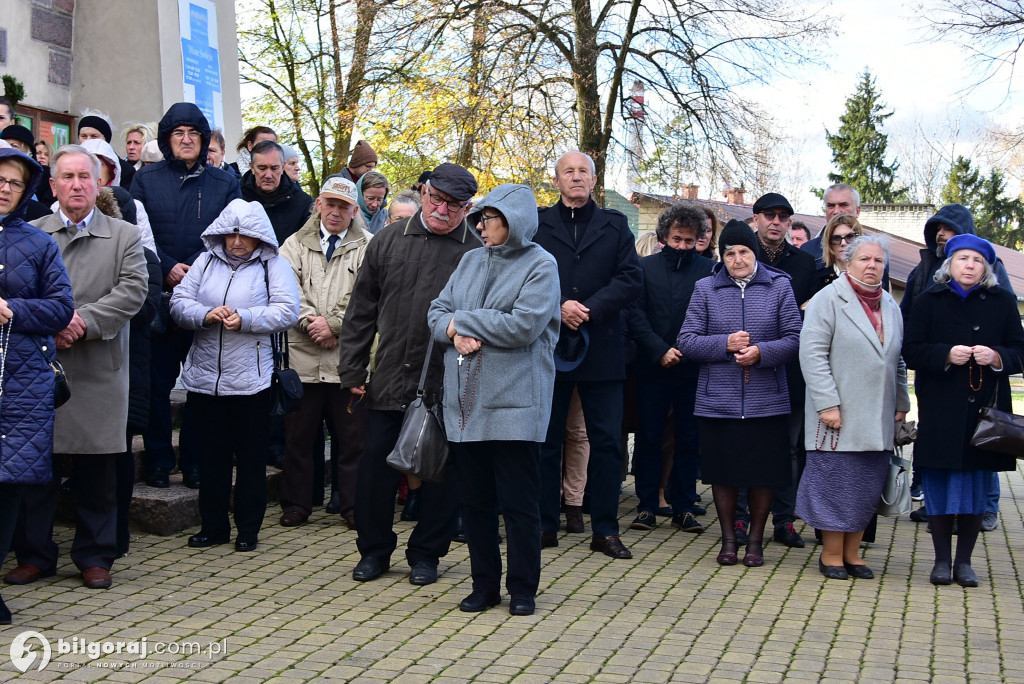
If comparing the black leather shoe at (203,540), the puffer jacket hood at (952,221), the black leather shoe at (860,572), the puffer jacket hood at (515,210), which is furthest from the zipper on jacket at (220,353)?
the puffer jacket hood at (952,221)

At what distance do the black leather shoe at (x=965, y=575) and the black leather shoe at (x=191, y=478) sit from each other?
14.8 feet

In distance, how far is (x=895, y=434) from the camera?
263 inches

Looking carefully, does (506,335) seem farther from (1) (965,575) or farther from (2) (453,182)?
(1) (965,575)

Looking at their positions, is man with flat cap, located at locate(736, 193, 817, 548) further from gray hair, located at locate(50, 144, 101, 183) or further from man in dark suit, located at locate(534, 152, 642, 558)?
gray hair, located at locate(50, 144, 101, 183)

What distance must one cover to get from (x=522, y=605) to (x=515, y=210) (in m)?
1.83

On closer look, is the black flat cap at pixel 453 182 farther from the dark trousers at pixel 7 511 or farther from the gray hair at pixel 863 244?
the dark trousers at pixel 7 511

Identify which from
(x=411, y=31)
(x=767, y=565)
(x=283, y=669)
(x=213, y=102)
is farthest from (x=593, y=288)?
(x=411, y=31)

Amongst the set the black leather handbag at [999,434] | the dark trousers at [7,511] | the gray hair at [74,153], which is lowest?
the dark trousers at [7,511]

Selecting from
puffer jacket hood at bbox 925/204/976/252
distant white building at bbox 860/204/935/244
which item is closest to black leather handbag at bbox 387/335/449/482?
puffer jacket hood at bbox 925/204/976/252

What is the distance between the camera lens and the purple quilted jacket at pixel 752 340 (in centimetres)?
679

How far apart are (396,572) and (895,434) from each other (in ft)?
9.48

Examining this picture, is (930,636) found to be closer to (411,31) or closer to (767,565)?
(767,565)

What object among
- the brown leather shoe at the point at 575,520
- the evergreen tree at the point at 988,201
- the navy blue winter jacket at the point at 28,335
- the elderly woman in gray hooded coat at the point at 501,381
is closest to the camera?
the navy blue winter jacket at the point at 28,335

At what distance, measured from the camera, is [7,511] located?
518 centimetres
